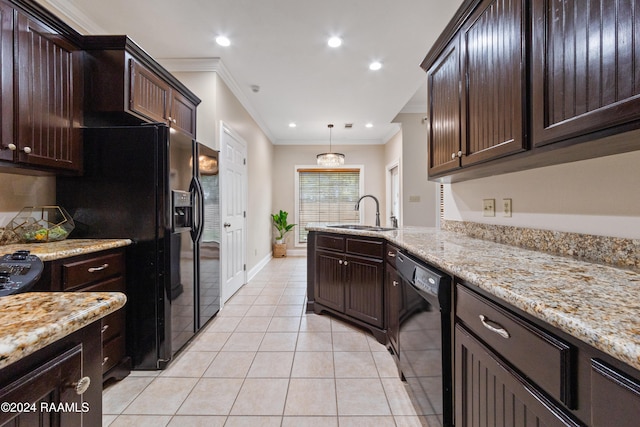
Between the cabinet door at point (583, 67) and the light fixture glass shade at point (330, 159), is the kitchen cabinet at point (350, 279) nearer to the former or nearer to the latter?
the cabinet door at point (583, 67)

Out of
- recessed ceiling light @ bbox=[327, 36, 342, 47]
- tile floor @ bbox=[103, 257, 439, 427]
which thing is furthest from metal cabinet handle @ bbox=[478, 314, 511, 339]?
recessed ceiling light @ bbox=[327, 36, 342, 47]

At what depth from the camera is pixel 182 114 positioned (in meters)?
2.70

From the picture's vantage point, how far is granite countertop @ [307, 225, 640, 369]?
1.61 feet

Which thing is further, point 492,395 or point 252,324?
point 252,324

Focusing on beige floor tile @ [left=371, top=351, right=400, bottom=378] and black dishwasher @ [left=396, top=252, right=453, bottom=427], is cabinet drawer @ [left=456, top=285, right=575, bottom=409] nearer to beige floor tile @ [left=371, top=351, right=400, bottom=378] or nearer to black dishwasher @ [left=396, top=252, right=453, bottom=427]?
black dishwasher @ [left=396, top=252, right=453, bottom=427]

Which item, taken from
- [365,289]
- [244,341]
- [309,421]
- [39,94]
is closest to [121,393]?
[244,341]

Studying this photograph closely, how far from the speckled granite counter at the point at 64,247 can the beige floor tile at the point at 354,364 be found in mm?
1680

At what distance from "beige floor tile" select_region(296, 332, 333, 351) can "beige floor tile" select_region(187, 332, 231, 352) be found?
642 mm

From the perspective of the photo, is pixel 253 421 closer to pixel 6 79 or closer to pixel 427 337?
pixel 427 337

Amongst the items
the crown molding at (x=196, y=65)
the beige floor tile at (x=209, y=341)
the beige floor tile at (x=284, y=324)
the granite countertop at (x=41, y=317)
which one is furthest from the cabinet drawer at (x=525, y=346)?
the crown molding at (x=196, y=65)

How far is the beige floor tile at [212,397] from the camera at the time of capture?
151 cm

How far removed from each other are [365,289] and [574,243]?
4.60 ft

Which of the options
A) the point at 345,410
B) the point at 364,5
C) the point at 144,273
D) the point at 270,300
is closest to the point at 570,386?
the point at 345,410

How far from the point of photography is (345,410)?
150cm
